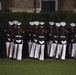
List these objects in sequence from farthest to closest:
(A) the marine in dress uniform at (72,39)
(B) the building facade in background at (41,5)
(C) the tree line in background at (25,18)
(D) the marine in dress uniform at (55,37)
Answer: (B) the building facade in background at (41,5)
(C) the tree line in background at (25,18)
(A) the marine in dress uniform at (72,39)
(D) the marine in dress uniform at (55,37)

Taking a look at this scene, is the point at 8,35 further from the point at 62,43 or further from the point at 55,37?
the point at 62,43

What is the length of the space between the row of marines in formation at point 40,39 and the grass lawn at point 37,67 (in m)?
0.27

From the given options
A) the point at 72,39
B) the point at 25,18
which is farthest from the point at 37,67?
the point at 25,18

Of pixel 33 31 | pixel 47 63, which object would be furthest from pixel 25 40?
pixel 47 63

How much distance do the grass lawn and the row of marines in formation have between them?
0.27 metres

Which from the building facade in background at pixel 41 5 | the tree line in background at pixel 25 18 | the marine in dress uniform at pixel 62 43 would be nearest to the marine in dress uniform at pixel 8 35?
the tree line in background at pixel 25 18

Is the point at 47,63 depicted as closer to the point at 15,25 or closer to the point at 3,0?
the point at 15,25

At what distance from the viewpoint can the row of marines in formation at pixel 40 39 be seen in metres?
13.8

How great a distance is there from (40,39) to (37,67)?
4.97ft

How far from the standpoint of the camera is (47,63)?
1326cm

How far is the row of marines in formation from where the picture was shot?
45.4 feet

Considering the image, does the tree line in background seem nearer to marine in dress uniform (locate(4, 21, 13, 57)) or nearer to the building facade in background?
marine in dress uniform (locate(4, 21, 13, 57))

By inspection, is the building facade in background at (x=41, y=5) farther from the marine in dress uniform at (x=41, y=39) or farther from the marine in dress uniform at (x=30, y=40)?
the marine in dress uniform at (x=41, y=39)

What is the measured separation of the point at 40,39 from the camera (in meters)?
13.8
